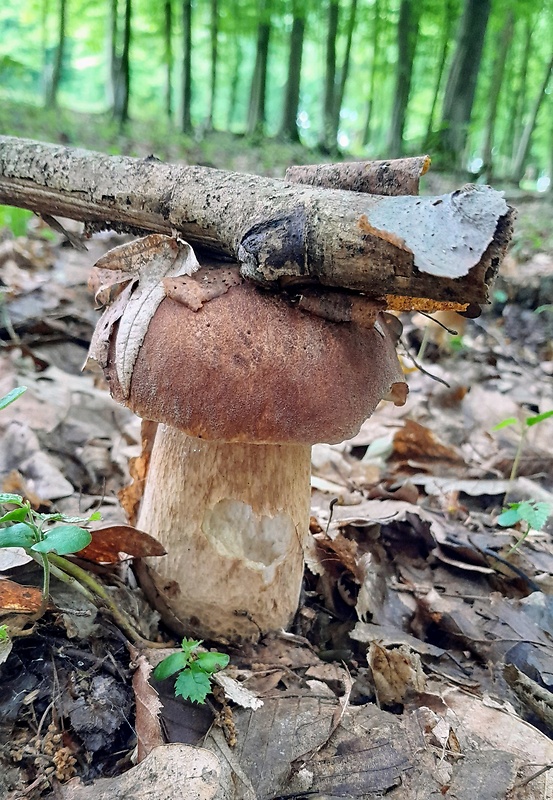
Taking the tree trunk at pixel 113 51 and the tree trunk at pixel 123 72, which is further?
the tree trunk at pixel 113 51

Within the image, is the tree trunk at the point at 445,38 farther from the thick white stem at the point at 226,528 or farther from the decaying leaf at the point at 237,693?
the decaying leaf at the point at 237,693

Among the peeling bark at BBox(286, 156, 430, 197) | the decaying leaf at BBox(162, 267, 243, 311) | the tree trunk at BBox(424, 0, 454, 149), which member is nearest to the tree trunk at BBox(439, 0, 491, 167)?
the tree trunk at BBox(424, 0, 454, 149)

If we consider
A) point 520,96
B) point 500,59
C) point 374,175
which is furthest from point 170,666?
point 520,96

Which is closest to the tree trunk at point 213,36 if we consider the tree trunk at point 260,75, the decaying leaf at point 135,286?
the tree trunk at point 260,75

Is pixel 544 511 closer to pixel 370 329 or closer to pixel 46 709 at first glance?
pixel 370 329

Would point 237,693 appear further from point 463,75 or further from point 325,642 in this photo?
point 463,75

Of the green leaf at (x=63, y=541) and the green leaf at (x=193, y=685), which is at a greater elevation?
the green leaf at (x=63, y=541)

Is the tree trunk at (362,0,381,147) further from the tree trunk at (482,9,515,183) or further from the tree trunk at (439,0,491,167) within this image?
the tree trunk at (439,0,491,167)

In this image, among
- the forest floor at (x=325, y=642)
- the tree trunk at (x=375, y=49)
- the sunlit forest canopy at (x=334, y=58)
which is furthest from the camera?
the tree trunk at (x=375, y=49)
